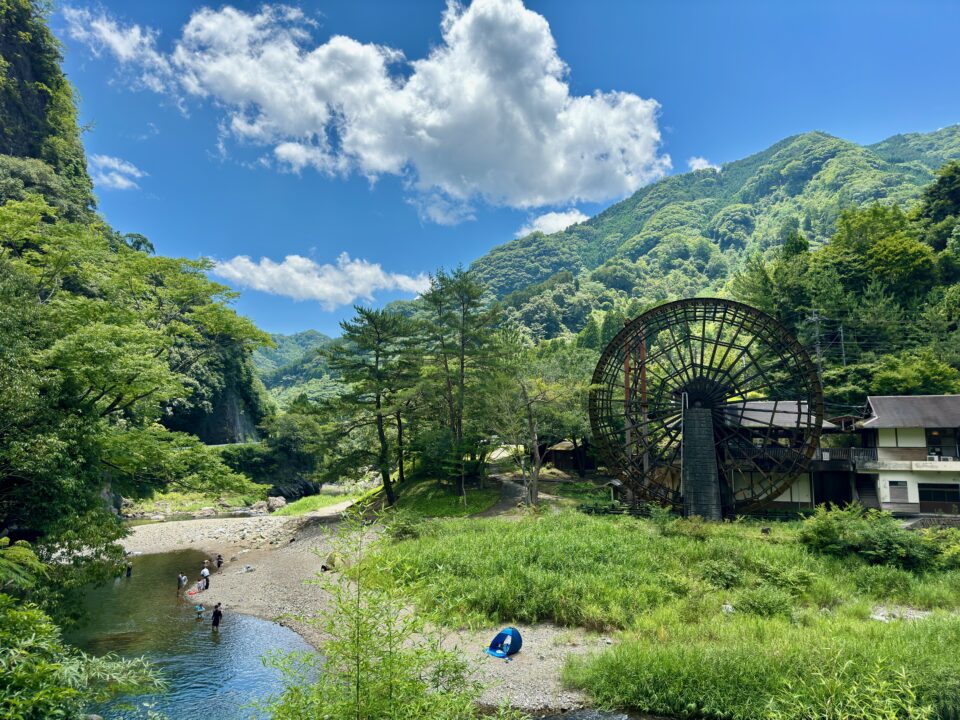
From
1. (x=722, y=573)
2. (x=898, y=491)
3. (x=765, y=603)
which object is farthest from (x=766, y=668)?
(x=898, y=491)

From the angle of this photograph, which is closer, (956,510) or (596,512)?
(956,510)

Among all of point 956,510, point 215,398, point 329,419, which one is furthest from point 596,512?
point 215,398

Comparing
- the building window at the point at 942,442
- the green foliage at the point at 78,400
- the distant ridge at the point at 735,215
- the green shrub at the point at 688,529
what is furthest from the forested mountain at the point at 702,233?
the green foliage at the point at 78,400

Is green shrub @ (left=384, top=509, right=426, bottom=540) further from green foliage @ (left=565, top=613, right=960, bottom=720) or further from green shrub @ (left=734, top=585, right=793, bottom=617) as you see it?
green shrub @ (left=734, top=585, right=793, bottom=617)

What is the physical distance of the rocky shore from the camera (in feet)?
32.9

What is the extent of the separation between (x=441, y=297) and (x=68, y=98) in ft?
121

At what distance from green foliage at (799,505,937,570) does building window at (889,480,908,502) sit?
6433mm

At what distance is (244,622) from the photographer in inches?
624

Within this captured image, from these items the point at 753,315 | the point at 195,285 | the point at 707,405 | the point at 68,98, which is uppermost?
the point at 68,98

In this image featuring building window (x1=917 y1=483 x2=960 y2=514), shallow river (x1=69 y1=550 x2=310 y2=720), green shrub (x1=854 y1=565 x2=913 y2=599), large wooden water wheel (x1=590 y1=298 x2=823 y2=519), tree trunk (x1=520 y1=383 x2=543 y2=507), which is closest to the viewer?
shallow river (x1=69 y1=550 x2=310 y2=720)

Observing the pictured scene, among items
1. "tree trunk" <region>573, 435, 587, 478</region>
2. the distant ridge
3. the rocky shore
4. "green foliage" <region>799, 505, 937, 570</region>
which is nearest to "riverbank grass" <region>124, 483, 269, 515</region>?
the rocky shore

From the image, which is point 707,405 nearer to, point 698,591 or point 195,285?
point 698,591

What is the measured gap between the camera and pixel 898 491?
2211 centimetres

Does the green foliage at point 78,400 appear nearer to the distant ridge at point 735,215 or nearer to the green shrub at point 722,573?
the green shrub at point 722,573
